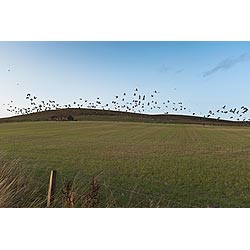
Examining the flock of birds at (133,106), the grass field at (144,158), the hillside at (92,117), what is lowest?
the grass field at (144,158)

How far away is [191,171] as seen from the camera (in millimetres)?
7422

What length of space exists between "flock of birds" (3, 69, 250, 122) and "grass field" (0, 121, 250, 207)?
2.41ft

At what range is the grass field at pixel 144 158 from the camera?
5.91 metres

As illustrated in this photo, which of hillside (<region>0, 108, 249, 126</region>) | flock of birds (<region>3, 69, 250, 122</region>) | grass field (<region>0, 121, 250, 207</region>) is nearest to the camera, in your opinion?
grass field (<region>0, 121, 250, 207</region>)

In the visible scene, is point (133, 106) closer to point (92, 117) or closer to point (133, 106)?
point (133, 106)

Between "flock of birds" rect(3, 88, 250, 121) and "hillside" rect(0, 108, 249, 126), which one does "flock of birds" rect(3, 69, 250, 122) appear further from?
"hillside" rect(0, 108, 249, 126)

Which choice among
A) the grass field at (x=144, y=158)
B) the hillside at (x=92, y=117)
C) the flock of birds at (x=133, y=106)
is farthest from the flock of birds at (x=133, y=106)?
the grass field at (x=144, y=158)

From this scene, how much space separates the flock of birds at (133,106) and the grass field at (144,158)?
2.41ft

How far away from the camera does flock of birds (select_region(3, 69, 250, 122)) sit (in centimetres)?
801

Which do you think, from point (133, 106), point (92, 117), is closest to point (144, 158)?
point (133, 106)

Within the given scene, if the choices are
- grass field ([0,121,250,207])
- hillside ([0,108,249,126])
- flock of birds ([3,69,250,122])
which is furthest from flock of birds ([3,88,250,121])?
grass field ([0,121,250,207])

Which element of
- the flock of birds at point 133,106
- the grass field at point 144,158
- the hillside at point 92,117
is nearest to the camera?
the grass field at point 144,158

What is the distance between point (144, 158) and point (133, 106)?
1.28 m

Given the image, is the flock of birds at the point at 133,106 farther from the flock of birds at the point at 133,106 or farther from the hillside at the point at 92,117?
the hillside at the point at 92,117
